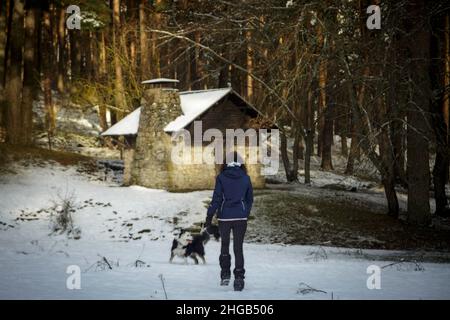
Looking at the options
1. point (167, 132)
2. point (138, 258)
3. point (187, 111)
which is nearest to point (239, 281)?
point (138, 258)

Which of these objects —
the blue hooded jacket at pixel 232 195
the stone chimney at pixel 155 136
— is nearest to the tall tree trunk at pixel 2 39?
the stone chimney at pixel 155 136

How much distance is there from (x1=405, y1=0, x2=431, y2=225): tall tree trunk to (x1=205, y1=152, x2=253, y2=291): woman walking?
35.8 feet

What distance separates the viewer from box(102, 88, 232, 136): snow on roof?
85.7 feet

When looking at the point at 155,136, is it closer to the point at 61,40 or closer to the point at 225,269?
the point at 225,269

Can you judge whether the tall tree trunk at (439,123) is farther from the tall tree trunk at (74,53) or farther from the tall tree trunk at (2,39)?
the tall tree trunk at (74,53)

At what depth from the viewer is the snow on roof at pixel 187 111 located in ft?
85.7

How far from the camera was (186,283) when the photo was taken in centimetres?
908

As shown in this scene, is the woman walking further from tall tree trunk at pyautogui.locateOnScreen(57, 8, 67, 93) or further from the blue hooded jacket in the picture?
tall tree trunk at pyautogui.locateOnScreen(57, 8, 67, 93)

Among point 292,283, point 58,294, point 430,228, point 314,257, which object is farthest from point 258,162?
point 58,294

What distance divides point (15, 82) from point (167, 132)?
32.7ft

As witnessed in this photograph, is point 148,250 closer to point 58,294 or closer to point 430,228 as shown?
point 58,294

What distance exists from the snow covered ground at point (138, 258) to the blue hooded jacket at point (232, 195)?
1.23 meters

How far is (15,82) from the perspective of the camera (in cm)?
2955
